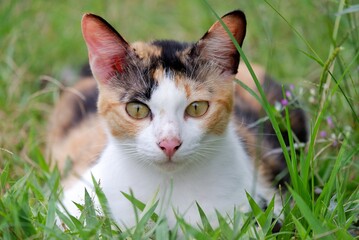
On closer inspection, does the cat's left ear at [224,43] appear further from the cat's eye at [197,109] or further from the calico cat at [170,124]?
the cat's eye at [197,109]

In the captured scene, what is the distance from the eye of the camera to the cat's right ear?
2.31 meters

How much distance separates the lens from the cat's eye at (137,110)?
225cm

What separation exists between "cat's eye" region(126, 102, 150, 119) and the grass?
328 millimetres

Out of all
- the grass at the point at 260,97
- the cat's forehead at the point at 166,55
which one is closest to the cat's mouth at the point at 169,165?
the grass at the point at 260,97

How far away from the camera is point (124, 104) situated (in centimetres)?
233

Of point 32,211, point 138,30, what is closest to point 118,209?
point 32,211

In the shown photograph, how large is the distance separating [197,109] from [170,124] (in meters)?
0.16

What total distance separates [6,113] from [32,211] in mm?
1257

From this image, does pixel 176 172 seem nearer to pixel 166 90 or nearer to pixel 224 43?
pixel 166 90

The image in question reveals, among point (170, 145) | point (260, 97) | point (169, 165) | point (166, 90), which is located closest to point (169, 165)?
point (169, 165)

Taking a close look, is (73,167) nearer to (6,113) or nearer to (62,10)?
(6,113)

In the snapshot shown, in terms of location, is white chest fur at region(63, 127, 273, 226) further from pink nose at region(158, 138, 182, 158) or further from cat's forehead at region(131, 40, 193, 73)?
cat's forehead at region(131, 40, 193, 73)

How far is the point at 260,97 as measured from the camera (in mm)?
3160

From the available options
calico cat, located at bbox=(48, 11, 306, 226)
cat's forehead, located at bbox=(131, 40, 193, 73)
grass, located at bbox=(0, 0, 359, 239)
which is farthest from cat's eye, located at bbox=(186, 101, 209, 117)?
grass, located at bbox=(0, 0, 359, 239)
